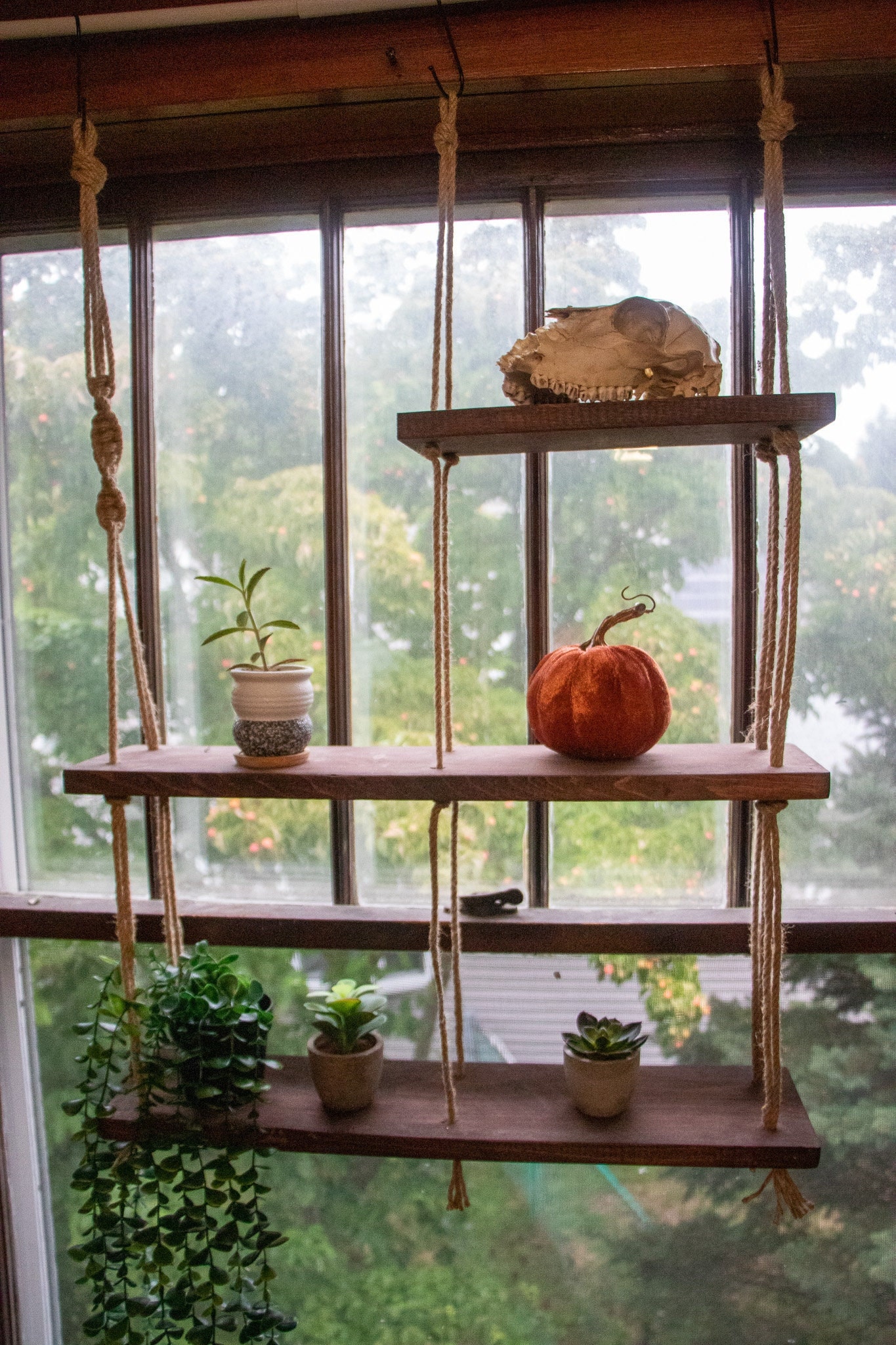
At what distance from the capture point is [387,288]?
1945mm

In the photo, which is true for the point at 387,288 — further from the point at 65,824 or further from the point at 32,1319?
the point at 32,1319

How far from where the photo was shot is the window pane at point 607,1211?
194 cm

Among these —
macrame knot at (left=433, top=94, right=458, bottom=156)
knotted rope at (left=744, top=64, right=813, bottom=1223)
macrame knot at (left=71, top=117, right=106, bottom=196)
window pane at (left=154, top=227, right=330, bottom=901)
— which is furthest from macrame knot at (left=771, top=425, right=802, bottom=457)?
macrame knot at (left=71, top=117, right=106, bottom=196)

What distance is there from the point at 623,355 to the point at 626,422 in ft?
0.38

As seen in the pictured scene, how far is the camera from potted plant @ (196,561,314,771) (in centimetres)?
157

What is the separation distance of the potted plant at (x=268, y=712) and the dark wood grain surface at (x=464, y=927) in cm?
49

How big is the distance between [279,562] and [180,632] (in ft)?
0.86

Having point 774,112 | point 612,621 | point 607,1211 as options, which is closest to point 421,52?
point 774,112

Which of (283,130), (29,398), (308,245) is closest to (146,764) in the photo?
(29,398)

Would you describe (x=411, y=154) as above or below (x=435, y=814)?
above

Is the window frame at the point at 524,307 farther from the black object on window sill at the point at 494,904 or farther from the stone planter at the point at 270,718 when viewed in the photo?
the stone planter at the point at 270,718

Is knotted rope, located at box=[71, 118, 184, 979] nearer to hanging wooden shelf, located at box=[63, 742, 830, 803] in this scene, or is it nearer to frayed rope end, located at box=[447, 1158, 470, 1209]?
hanging wooden shelf, located at box=[63, 742, 830, 803]

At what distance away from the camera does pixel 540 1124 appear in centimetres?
160

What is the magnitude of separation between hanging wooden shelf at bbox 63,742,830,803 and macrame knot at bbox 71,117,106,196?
3.27 feet
